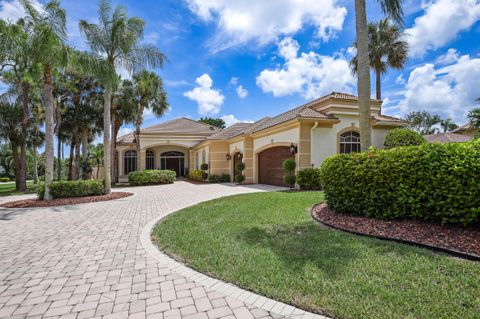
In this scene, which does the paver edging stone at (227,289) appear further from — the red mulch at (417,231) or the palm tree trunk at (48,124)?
the palm tree trunk at (48,124)

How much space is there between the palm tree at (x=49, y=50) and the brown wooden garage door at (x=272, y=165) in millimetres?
11358

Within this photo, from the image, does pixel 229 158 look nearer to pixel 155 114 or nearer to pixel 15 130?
pixel 155 114

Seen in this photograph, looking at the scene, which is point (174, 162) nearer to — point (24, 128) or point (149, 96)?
point (149, 96)

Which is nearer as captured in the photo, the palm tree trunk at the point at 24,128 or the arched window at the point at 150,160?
the palm tree trunk at the point at 24,128

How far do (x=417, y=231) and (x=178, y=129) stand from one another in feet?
98.3

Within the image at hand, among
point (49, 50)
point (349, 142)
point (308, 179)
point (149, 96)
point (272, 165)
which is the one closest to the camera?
point (49, 50)

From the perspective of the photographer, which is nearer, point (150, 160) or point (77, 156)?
point (77, 156)

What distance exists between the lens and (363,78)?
793 cm

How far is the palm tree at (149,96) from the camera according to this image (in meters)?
23.4

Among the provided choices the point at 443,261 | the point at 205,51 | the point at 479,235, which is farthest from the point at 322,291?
the point at 205,51

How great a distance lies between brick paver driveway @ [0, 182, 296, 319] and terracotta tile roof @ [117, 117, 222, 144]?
79.9 ft

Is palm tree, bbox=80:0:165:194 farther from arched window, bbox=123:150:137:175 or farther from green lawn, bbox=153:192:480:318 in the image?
arched window, bbox=123:150:137:175

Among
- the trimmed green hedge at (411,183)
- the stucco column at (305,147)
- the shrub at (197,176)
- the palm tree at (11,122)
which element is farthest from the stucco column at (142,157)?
the trimmed green hedge at (411,183)

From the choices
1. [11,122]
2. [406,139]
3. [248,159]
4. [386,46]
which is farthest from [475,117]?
[11,122]
